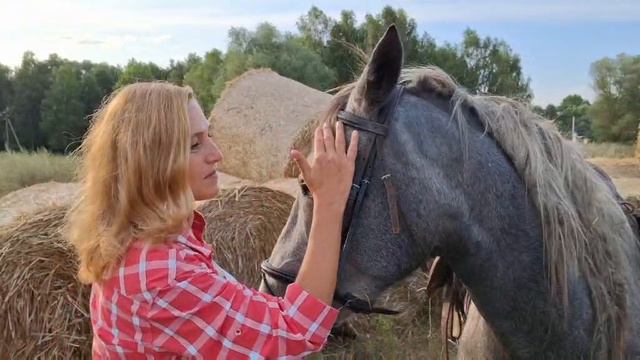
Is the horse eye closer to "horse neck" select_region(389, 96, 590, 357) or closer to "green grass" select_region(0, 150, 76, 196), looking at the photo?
"horse neck" select_region(389, 96, 590, 357)

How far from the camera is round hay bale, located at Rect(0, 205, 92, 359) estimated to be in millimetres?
4047

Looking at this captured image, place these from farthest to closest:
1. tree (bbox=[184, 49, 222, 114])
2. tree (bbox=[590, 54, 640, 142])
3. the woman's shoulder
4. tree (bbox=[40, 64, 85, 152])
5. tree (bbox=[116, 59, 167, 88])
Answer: tree (bbox=[590, 54, 640, 142]) → tree (bbox=[40, 64, 85, 152]) → tree (bbox=[184, 49, 222, 114]) → tree (bbox=[116, 59, 167, 88]) → the woman's shoulder

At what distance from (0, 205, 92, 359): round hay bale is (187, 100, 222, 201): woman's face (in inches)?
110

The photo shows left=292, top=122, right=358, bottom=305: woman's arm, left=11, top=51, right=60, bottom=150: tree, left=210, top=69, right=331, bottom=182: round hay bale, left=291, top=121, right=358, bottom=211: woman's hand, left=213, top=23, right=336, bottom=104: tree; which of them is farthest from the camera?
left=11, top=51, right=60, bottom=150: tree

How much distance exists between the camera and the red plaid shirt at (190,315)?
1.41m

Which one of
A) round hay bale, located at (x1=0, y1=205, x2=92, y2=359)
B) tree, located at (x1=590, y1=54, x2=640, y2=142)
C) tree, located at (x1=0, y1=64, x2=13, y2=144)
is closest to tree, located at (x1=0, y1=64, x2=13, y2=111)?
tree, located at (x1=0, y1=64, x2=13, y2=144)

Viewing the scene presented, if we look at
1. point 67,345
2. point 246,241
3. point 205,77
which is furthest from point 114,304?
point 205,77

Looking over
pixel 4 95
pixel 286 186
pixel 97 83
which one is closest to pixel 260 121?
pixel 286 186

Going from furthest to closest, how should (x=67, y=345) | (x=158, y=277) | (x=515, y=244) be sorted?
(x=67, y=345), (x=515, y=244), (x=158, y=277)

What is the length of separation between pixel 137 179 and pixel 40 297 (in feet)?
9.93

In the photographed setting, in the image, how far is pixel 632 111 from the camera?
21.8 metres

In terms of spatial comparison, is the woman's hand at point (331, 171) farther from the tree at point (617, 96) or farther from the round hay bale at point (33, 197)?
the tree at point (617, 96)

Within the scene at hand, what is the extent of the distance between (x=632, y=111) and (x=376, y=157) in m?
22.5

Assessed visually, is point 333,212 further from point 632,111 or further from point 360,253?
point 632,111
